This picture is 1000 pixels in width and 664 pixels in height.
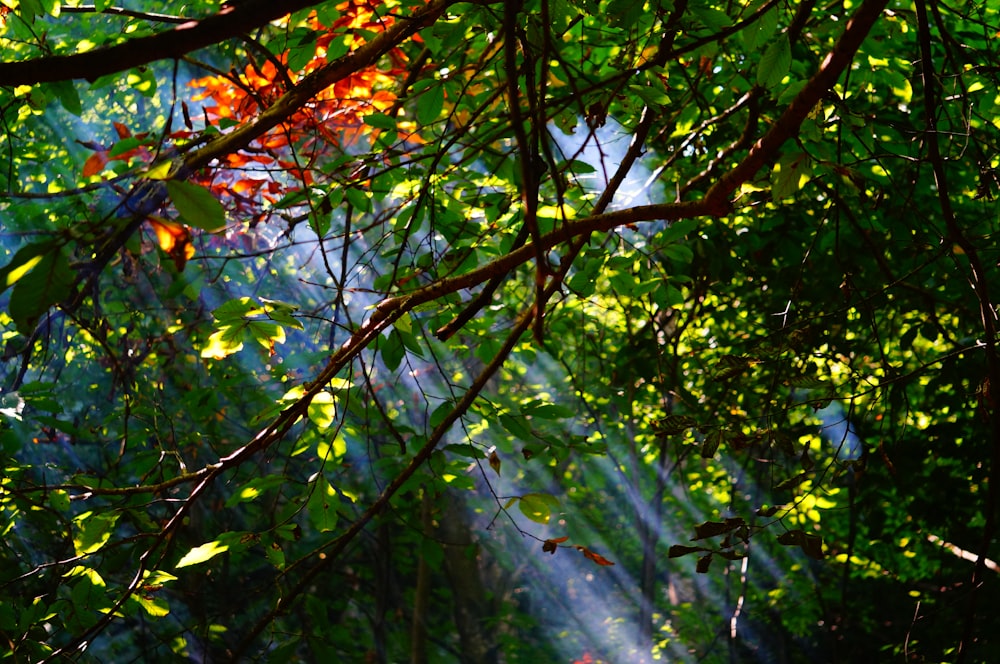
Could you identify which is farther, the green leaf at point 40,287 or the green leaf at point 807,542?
the green leaf at point 807,542

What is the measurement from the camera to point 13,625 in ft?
5.90

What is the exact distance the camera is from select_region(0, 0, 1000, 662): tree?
52.4 inches

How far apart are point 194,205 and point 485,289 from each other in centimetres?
85

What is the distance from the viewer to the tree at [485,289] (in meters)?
1.33

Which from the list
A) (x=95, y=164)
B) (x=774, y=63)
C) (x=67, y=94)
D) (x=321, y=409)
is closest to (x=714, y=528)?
(x=321, y=409)

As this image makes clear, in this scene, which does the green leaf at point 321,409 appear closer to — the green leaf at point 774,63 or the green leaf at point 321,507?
the green leaf at point 321,507

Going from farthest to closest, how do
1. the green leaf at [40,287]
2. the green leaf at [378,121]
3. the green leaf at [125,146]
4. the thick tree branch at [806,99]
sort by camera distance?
the green leaf at [125,146] → the green leaf at [378,121] → the thick tree branch at [806,99] → the green leaf at [40,287]

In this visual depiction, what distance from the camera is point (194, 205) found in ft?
2.32

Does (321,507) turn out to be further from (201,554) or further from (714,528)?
(714,528)

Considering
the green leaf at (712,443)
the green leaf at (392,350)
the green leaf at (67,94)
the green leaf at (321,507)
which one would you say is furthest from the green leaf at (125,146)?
the green leaf at (712,443)

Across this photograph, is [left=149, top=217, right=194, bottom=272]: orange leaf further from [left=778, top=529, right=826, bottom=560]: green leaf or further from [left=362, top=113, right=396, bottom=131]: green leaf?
[left=362, top=113, right=396, bottom=131]: green leaf

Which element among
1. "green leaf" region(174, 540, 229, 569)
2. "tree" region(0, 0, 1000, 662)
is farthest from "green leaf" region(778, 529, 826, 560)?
"green leaf" region(174, 540, 229, 569)

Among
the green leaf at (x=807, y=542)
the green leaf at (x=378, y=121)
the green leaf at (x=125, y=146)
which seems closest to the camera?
the green leaf at (x=807, y=542)

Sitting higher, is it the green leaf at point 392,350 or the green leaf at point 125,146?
the green leaf at point 125,146
